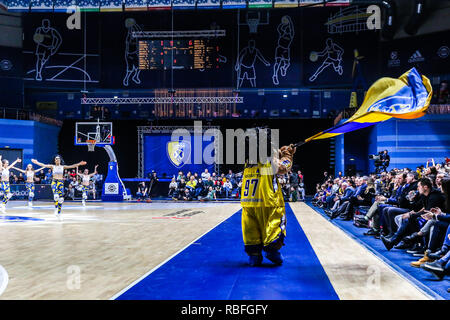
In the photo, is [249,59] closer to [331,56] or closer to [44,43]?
[331,56]

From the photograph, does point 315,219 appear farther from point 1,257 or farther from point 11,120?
point 11,120

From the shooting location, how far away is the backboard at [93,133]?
2341cm

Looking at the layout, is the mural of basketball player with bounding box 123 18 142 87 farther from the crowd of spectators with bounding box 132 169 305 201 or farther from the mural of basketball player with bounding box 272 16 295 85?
the mural of basketball player with bounding box 272 16 295 85

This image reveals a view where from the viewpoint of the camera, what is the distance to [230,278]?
16.5 feet

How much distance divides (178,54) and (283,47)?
266 inches

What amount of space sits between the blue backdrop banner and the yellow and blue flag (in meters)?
20.3

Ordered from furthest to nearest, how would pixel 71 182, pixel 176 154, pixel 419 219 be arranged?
pixel 176 154 < pixel 71 182 < pixel 419 219

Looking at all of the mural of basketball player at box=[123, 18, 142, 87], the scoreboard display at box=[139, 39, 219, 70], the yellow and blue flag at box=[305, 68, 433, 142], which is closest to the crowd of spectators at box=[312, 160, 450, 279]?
the yellow and blue flag at box=[305, 68, 433, 142]

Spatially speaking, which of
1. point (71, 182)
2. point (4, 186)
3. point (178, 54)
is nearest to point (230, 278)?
point (4, 186)

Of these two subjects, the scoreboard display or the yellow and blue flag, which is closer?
the yellow and blue flag

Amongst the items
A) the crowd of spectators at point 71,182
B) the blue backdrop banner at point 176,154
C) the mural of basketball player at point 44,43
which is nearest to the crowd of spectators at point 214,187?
the blue backdrop banner at point 176,154

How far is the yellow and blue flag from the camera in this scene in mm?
5707

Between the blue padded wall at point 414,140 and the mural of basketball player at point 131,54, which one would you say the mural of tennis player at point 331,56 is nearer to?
the blue padded wall at point 414,140

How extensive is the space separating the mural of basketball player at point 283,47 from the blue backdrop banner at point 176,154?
6.06 m
